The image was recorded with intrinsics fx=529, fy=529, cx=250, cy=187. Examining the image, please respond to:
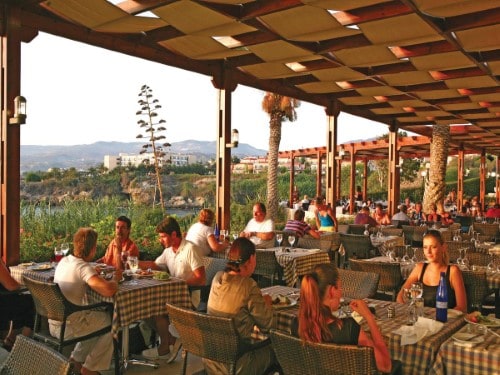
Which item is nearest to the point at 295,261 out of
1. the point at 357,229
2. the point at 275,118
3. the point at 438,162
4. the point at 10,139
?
the point at 10,139

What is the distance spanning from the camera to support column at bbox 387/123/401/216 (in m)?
15.1

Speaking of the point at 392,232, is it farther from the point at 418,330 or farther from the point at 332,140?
the point at 418,330

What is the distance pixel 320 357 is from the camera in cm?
254

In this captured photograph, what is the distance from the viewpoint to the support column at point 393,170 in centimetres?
1513

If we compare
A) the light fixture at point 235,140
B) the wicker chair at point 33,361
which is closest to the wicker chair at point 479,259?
the light fixture at point 235,140

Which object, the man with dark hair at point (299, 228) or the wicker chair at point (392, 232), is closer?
the man with dark hair at point (299, 228)

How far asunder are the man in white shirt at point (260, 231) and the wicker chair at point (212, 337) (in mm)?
3803

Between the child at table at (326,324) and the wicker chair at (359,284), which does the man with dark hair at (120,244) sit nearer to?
the wicker chair at (359,284)

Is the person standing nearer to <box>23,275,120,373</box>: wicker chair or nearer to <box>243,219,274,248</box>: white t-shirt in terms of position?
<box>23,275,120,373</box>: wicker chair

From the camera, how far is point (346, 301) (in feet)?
12.2

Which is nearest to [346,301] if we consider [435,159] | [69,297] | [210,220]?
[69,297]

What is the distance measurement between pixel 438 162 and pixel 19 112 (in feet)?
41.6

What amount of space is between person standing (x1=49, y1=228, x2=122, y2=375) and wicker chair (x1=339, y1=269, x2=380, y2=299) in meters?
1.89

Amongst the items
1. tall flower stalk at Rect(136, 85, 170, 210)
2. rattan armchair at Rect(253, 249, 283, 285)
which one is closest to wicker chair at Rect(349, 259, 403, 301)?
rattan armchair at Rect(253, 249, 283, 285)
